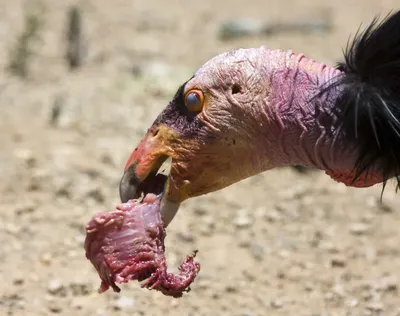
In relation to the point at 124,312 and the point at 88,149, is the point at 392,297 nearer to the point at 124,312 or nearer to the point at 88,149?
the point at 124,312

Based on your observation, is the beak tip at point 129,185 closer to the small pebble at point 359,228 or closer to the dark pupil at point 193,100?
the dark pupil at point 193,100

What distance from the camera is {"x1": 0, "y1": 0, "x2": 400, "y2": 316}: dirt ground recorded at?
15.8 ft

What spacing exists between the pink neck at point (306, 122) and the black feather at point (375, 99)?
5cm

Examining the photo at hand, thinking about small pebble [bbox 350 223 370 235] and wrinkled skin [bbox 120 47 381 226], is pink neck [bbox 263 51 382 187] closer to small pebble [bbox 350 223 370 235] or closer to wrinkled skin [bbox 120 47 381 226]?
wrinkled skin [bbox 120 47 381 226]

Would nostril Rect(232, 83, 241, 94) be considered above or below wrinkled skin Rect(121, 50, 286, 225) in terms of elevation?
above

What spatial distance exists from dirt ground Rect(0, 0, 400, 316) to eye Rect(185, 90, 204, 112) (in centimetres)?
158

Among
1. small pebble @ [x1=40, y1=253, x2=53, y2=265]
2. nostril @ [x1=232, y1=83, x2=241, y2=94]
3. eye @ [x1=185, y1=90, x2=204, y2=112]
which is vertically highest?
nostril @ [x1=232, y1=83, x2=241, y2=94]

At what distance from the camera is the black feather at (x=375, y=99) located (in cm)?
321

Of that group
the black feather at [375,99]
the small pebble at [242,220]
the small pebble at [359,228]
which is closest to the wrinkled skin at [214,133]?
the black feather at [375,99]

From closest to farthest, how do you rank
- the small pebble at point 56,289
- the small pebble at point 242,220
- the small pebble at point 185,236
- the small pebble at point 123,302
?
the small pebble at point 123,302, the small pebble at point 56,289, the small pebble at point 185,236, the small pebble at point 242,220

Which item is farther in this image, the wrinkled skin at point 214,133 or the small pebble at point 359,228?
the small pebble at point 359,228

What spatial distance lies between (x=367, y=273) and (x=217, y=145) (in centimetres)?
220

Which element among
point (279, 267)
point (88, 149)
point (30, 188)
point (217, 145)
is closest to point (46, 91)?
point (88, 149)

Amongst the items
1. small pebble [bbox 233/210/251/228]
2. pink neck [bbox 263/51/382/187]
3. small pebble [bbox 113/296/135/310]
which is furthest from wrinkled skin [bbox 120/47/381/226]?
small pebble [bbox 233/210/251/228]
